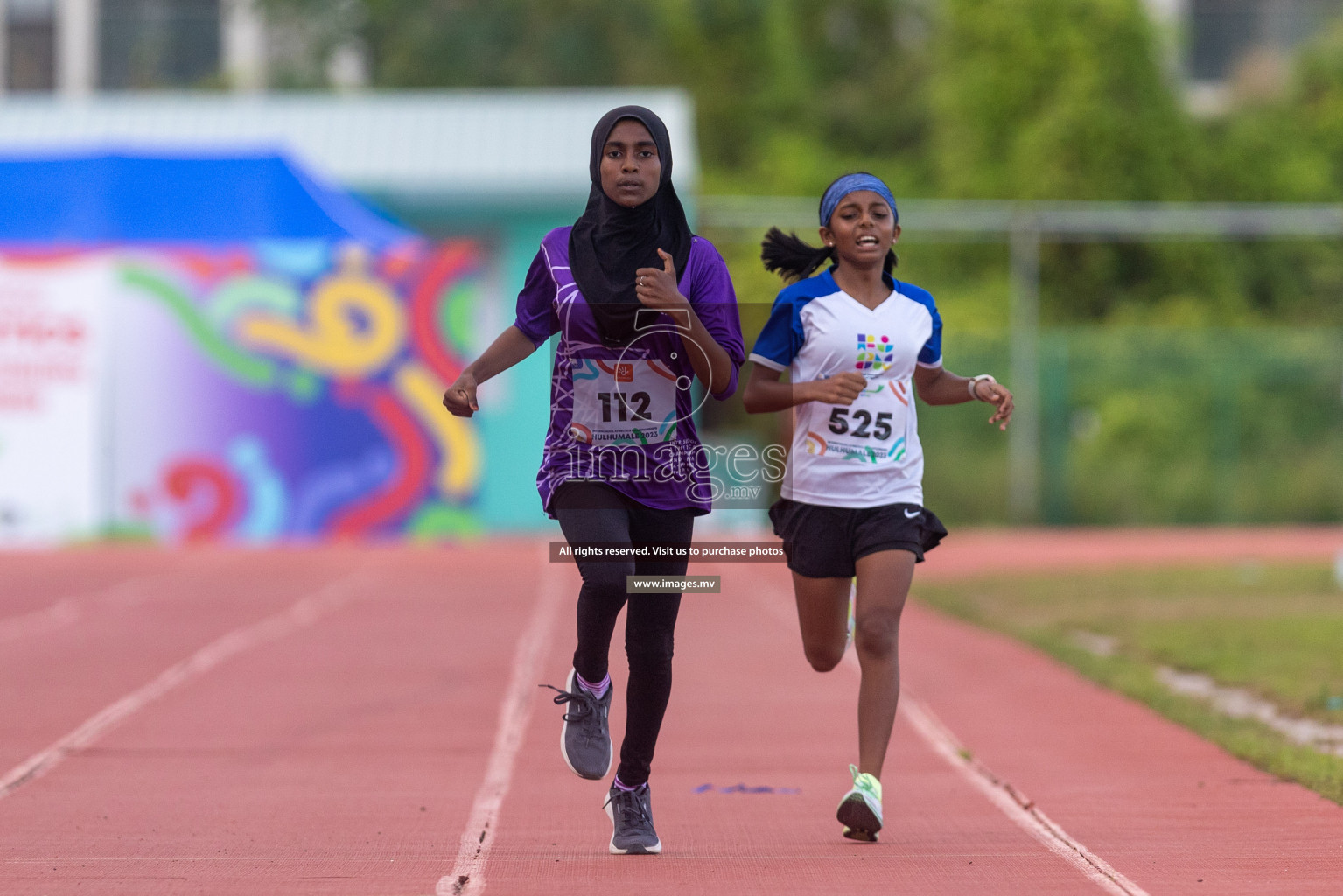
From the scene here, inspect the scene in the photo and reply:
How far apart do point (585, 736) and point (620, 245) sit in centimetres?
149

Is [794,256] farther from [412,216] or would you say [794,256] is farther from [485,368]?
[412,216]


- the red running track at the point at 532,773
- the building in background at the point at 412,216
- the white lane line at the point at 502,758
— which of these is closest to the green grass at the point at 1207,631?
the red running track at the point at 532,773

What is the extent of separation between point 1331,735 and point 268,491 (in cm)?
1703

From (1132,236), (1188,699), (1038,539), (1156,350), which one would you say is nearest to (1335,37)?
(1132,236)

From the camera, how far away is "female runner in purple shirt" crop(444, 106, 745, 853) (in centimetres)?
557

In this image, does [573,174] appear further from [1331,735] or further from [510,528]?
[1331,735]

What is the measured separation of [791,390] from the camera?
5.92 m

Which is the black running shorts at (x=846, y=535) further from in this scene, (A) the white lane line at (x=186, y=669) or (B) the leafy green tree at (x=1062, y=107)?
(B) the leafy green tree at (x=1062, y=107)

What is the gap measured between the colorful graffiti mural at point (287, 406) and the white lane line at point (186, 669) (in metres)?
5.37

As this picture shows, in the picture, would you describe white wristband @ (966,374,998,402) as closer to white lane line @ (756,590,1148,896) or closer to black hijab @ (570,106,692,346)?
black hijab @ (570,106,692,346)

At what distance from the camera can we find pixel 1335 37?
4103 cm

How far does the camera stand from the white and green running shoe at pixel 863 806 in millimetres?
5902

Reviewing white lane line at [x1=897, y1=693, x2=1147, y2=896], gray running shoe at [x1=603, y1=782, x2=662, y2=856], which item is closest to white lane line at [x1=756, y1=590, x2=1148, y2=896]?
white lane line at [x1=897, y1=693, x2=1147, y2=896]

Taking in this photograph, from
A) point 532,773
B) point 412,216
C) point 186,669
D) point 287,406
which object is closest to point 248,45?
point 412,216
